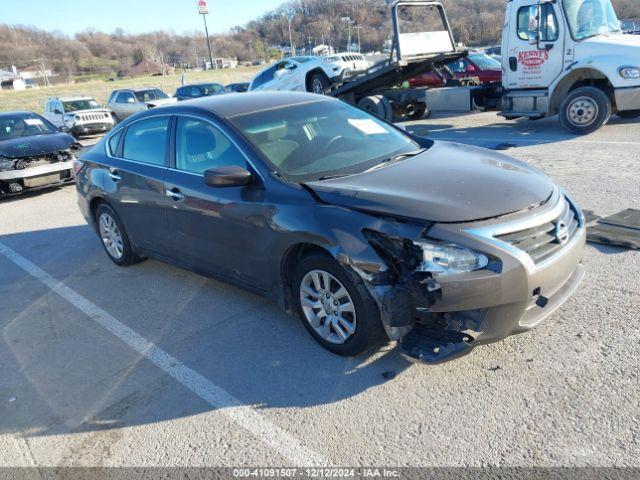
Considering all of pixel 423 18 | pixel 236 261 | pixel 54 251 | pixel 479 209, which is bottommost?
pixel 54 251

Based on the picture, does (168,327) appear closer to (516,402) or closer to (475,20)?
(516,402)

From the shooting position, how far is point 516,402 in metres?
2.95

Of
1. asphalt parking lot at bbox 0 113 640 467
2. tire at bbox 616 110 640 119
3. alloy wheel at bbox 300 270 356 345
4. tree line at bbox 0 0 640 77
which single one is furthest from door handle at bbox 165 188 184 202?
tree line at bbox 0 0 640 77

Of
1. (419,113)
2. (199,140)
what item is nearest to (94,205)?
(199,140)

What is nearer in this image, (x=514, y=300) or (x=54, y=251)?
(x=514, y=300)

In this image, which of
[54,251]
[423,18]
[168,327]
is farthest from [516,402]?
[423,18]

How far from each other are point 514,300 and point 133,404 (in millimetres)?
2362

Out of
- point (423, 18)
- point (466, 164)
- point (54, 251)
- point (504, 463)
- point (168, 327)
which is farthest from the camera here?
point (423, 18)

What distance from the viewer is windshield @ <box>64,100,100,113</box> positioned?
21.2 meters

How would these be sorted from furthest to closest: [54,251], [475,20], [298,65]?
[475,20]
[298,65]
[54,251]

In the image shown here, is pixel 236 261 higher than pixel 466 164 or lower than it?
lower

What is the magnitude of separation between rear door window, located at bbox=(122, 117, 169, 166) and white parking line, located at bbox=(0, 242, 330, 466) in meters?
1.43

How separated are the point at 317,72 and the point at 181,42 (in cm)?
11702

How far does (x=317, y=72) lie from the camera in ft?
52.6
